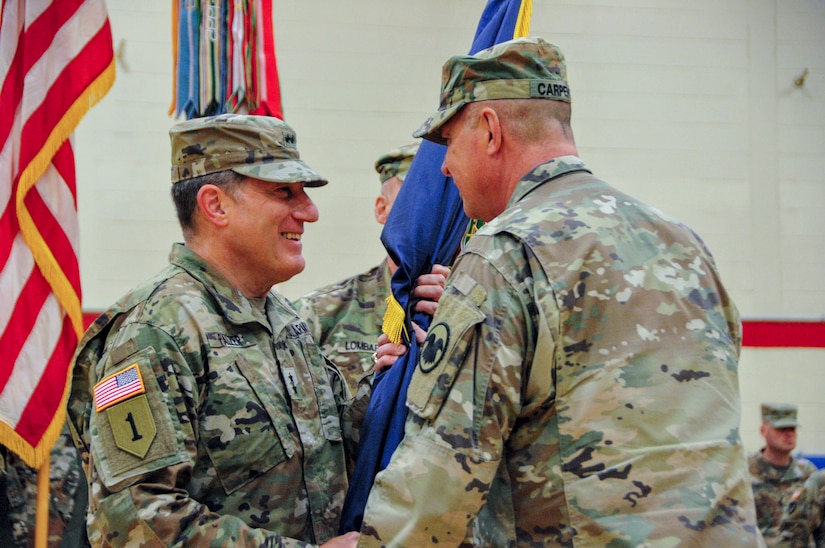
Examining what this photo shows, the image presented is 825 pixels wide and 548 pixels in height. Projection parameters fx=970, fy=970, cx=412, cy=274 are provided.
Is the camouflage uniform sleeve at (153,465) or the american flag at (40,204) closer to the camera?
the camouflage uniform sleeve at (153,465)

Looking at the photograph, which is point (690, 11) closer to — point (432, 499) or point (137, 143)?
point (137, 143)

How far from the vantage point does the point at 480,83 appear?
199cm

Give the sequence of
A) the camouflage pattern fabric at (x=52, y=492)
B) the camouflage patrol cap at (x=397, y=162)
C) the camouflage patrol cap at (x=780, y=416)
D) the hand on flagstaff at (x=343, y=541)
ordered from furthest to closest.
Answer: the camouflage patrol cap at (x=780, y=416) → the camouflage pattern fabric at (x=52, y=492) → the camouflage patrol cap at (x=397, y=162) → the hand on flagstaff at (x=343, y=541)

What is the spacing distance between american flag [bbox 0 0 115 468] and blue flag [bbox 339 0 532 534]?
1906mm

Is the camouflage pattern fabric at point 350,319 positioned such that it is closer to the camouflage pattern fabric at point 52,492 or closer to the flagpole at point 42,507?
the flagpole at point 42,507

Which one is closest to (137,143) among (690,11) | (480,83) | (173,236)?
(173,236)

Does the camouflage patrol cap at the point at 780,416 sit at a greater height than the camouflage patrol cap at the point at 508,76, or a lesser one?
lesser

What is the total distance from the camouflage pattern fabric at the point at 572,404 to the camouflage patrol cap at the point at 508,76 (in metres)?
0.29

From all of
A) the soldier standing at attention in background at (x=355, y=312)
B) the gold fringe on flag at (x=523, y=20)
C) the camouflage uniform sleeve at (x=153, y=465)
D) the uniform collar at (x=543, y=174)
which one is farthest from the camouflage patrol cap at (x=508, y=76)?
the soldier standing at attention in background at (x=355, y=312)

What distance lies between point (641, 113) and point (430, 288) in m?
5.46

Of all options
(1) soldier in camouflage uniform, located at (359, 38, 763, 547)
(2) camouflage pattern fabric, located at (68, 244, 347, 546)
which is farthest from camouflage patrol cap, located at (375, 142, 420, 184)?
(1) soldier in camouflage uniform, located at (359, 38, 763, 547)

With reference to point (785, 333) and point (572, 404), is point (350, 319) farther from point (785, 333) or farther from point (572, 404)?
point (785, 333)

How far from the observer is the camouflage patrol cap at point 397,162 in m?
3.75

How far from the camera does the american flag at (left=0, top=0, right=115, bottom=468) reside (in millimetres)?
3871
